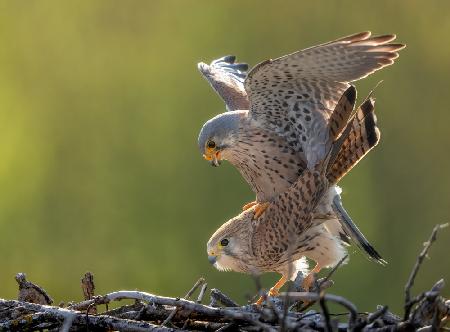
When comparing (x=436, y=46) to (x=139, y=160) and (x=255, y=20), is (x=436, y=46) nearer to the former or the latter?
(x=255, y=20)

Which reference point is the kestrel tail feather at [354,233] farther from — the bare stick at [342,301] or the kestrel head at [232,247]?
the bare stick at [342,301]

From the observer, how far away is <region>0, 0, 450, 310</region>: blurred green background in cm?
1086

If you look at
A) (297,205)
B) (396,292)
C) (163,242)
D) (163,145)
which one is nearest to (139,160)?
(163,145)

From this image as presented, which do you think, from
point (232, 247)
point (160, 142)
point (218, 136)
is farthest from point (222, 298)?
point (160, 142)

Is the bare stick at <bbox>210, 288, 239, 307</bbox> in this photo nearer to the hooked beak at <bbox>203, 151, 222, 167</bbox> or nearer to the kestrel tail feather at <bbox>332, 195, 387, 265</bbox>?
the kestrel tail feather at <bbox>332, 195, 387, 265</bbox>

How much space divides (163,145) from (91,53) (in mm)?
1949

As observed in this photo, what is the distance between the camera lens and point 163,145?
39.8 feet

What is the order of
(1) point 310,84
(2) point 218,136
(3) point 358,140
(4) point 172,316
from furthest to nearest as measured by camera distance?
(2) point 218,136 < (1) point 310,84 < (3) point 358,140 < (4) point 172,316

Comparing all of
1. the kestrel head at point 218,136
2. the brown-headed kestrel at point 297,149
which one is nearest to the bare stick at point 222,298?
the brown-headed kestrel at point 297,149

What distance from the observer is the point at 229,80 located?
6.73 metres

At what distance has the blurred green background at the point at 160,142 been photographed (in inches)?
428

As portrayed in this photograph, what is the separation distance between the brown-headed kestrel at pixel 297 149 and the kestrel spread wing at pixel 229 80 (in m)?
0.44

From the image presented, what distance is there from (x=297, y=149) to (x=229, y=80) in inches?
42.1

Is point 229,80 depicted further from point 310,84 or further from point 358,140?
point 358,140
